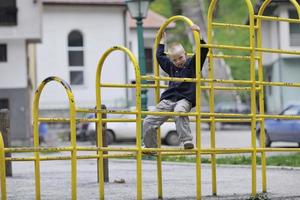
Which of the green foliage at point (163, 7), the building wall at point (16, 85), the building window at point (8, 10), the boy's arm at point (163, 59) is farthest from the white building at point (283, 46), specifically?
the boy's arm at point (163, 59)

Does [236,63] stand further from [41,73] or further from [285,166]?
[285,166]

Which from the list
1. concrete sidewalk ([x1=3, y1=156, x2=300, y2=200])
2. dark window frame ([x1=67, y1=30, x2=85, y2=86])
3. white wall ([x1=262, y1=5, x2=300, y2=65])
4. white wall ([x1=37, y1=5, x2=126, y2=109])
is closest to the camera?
concrete sidewalk ([x1=3, y1=156, x2=300, y2=200])

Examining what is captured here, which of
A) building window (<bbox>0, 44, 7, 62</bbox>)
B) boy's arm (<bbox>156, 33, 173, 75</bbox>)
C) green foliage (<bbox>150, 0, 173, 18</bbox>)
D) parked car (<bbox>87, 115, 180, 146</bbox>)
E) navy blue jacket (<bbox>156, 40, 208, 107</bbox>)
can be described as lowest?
parked car (<bbox>87, 115, 180, 146</bbox>)

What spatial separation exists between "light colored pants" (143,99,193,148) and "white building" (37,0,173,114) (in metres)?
38.9

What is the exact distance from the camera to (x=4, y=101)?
40.9m

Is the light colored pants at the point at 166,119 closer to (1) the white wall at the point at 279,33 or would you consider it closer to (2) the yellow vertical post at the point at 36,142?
(2) the yellow vertical post at the point at 36,142

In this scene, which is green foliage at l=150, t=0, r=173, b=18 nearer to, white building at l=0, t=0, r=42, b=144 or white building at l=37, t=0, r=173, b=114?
white building at l=37, t=0, r=173, b=114

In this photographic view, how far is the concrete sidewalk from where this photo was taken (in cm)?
1192

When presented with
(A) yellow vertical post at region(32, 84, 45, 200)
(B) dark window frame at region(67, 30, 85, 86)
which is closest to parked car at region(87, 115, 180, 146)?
(B) dark window frame at region(67, 30, 85, 86)

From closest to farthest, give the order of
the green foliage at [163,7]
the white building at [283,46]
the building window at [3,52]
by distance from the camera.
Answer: the building window at [3,52] → the white building at [283,46] → the green foliage at [163,7]

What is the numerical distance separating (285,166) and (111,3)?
3370 cm

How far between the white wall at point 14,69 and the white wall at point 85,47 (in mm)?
10142

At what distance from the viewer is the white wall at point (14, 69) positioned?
4066 cm

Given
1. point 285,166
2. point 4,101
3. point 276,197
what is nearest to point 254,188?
point 276,197
